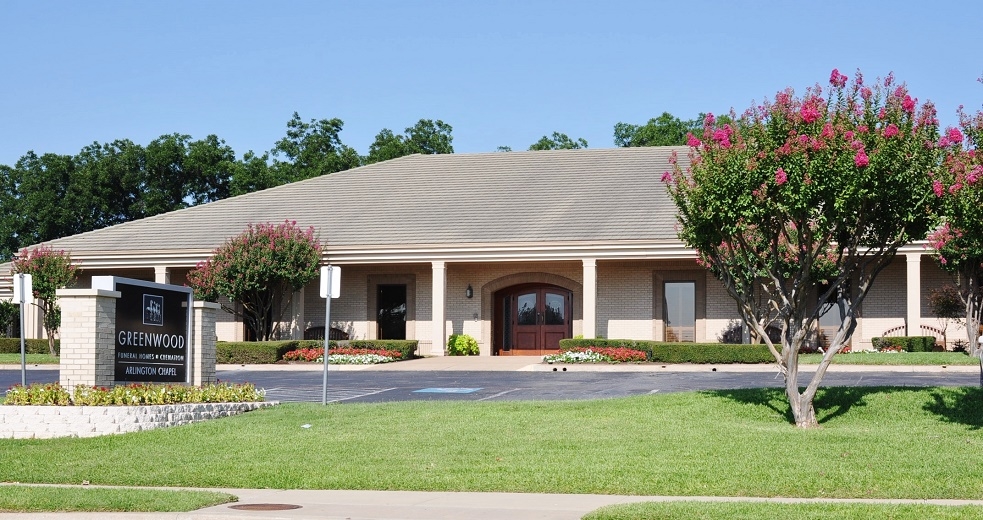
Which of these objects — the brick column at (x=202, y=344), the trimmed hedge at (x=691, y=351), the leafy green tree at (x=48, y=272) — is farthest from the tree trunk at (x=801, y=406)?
the leafy green tree at (x=48, y=272)

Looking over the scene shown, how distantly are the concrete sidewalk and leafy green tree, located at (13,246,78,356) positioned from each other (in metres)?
27.8

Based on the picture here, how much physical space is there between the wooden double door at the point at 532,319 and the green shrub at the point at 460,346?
1562mm

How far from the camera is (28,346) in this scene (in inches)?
1551

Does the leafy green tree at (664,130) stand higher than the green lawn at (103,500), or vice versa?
the leafy green tree at (664,130)

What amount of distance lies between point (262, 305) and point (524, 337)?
27.4 feet

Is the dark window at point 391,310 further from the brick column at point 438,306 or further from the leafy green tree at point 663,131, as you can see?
the leafy green tree at point 663,131

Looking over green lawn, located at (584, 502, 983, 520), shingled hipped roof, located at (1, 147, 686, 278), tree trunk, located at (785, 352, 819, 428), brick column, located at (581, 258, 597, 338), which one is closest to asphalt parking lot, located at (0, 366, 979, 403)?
brick column, located at (581, 258, 597, 338)

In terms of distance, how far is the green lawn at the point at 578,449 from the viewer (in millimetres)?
12320

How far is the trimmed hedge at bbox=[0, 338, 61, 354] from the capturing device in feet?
129

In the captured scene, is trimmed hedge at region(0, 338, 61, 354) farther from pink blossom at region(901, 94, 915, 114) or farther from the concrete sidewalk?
pink blossom at region(901, 94, 915, 114)

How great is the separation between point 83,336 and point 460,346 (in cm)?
1977

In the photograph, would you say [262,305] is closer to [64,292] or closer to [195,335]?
[195,335]

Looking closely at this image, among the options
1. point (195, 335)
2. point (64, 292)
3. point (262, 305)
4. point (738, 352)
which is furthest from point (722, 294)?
point (64, 292)

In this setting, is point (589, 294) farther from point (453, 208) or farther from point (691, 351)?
point (453, 208)
